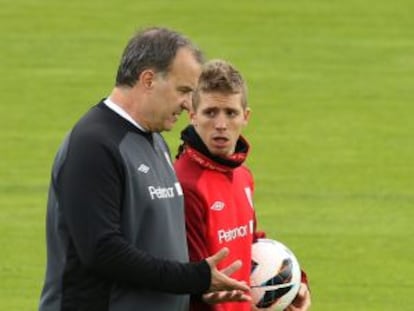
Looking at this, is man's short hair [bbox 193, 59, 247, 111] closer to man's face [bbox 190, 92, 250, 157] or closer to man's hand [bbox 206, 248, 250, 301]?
man's face [bbox 190, 92, 250, 157]

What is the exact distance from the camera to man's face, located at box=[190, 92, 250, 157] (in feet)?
24.4

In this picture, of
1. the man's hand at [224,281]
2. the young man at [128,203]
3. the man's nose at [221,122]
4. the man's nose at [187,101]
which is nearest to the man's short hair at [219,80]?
the man's nose at [221,122]

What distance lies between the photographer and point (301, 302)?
7.91 m

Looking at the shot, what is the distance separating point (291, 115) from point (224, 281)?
13.4 metres

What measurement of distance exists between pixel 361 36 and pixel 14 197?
1007 centimetres

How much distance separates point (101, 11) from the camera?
25875mm

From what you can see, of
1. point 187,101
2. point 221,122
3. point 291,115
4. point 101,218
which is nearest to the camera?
point 101,218

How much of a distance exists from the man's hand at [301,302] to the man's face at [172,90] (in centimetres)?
150

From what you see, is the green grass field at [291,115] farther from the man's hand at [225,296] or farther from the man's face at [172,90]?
the man's face at [172,90]

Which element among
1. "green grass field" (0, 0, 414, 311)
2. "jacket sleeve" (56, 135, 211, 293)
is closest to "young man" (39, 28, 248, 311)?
"jacket sleeve" (56, 135, 211, 293)

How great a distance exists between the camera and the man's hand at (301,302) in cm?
784

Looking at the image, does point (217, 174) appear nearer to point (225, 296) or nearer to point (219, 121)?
point (219, 121)

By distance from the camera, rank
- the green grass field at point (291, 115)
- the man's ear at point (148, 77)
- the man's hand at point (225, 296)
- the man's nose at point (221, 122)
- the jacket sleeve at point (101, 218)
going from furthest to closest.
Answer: the green grass field at point (291, 115) → the man's nose at point (221, 122) → the man's hand at point (225, 296) → the man's ear at point (148, 77) → the jacket sleeve at point (101, 218)

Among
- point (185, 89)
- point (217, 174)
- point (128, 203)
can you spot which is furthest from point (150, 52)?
point (217, 174)
